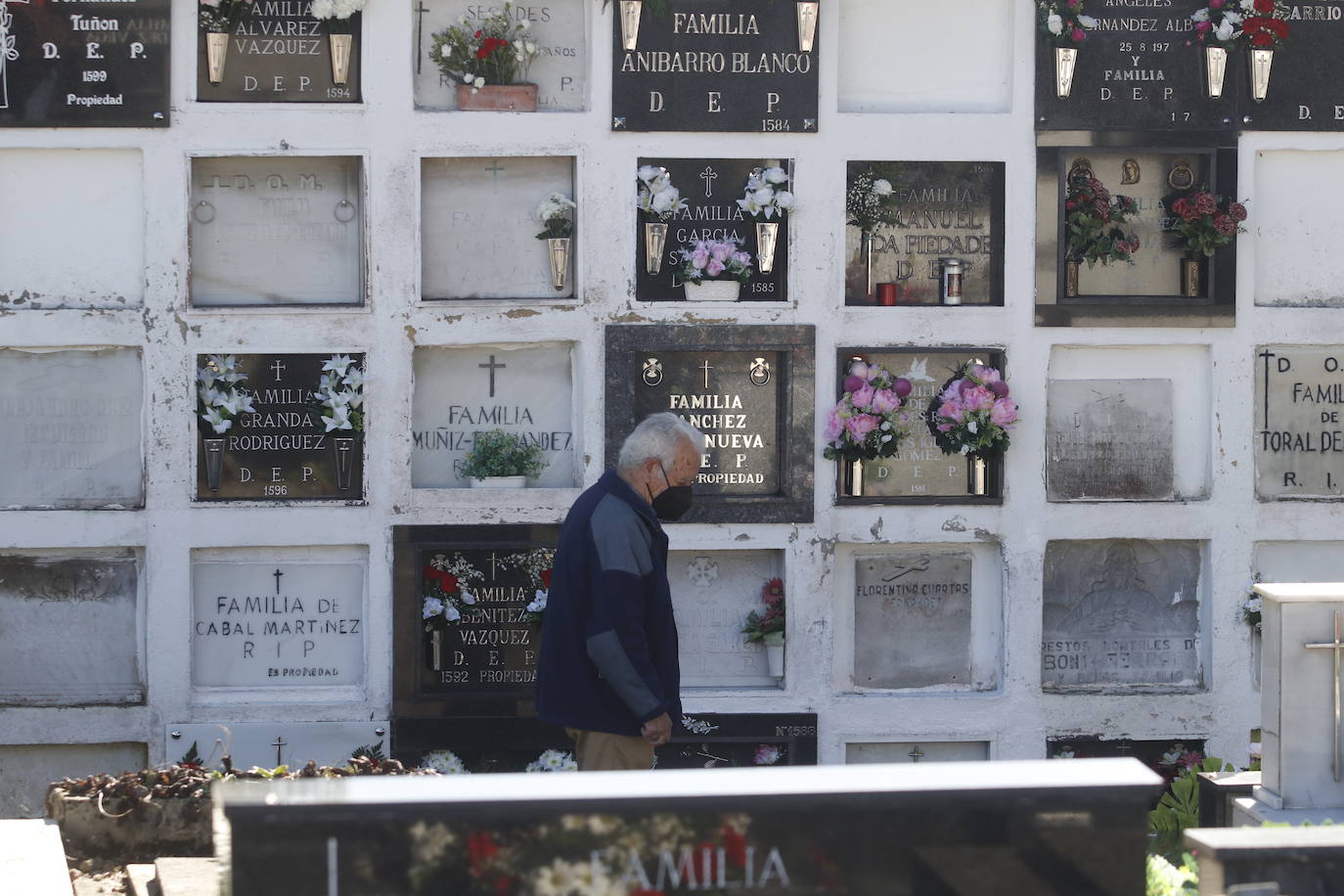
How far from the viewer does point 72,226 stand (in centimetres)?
591

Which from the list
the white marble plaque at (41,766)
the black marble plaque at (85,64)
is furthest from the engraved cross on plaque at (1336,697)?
the black marble plaque at (85,64)

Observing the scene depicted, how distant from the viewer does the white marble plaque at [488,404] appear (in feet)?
20.0

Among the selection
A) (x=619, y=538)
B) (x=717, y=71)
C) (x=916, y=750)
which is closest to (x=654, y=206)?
(x=717, y=71)

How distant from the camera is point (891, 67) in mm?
6207

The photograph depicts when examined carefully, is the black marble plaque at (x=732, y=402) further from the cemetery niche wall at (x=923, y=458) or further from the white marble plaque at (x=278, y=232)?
the white marble plaque at (x=278, y=232)

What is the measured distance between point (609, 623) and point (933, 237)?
8.87 feet

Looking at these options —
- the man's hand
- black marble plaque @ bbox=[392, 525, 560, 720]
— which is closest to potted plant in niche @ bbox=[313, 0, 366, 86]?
black marble plaque @ bbox=[392, 525, 560, 720]

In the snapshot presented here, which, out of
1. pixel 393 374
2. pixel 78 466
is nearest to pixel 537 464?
pixel 393 374

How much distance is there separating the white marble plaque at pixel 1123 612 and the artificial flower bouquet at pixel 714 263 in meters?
1.68

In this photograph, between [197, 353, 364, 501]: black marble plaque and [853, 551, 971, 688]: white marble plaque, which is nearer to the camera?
[197, 353, 364, 501]: black marble plaque

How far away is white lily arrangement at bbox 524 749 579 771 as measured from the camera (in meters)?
5.81

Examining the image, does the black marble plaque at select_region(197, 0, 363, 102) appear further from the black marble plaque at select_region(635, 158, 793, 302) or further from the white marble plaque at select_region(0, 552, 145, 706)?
the white marble plaque at select_region(0, 552, 145, 706)

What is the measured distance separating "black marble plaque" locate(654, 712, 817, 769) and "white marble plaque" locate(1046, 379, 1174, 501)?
140 cm

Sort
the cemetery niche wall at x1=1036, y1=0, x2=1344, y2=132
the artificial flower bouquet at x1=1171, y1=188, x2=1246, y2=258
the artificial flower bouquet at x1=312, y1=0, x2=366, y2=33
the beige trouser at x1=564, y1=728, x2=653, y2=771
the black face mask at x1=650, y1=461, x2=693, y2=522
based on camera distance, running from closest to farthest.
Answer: the beige trouser at x1=564, y1=728, x2=653, y2=771, the black face mask at x1=650, y1=461, x2=693, y2=522, the artificial flower bouquet at x1=312, y1=0, x2=366, y2=33, the artificial flower bouquet at x1=1171, y1=188, x2=1246, y2=258, the cemetery niche wall at x1=1036, y1=0, x2=1344, y2=132
